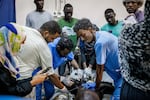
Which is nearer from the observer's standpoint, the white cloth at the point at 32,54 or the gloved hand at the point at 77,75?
the white cloth at the point at 32,54

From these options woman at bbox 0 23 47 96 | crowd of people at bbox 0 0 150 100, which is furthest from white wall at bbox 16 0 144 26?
woman at bbox 0 23 47 96

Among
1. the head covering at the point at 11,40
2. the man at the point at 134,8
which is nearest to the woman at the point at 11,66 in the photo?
the head covering at the point at 11,40

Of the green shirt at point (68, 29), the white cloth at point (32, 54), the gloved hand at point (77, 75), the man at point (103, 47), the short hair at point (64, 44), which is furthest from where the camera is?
the green shirt at point (68, 29)

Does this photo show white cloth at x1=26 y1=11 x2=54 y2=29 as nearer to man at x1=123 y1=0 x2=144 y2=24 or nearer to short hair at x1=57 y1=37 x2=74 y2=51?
short hair at x1=57 y1=37 x2=74 y2=51

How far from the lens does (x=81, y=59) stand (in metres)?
3.54

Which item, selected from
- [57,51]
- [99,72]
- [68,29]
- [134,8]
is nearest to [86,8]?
[68,29]

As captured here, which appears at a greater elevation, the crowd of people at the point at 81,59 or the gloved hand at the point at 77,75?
the crowd of people at the point at 81,59

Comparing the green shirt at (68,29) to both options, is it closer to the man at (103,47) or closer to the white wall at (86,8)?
the white wall at (86,8)

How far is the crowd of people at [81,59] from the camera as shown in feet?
4.21

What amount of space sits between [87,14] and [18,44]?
299 centimetres

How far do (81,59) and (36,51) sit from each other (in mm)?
1417

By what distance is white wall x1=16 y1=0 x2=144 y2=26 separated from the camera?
4840mm

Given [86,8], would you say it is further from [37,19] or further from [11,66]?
[11,66]

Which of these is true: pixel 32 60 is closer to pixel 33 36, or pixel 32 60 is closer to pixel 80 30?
pixel 33 36
